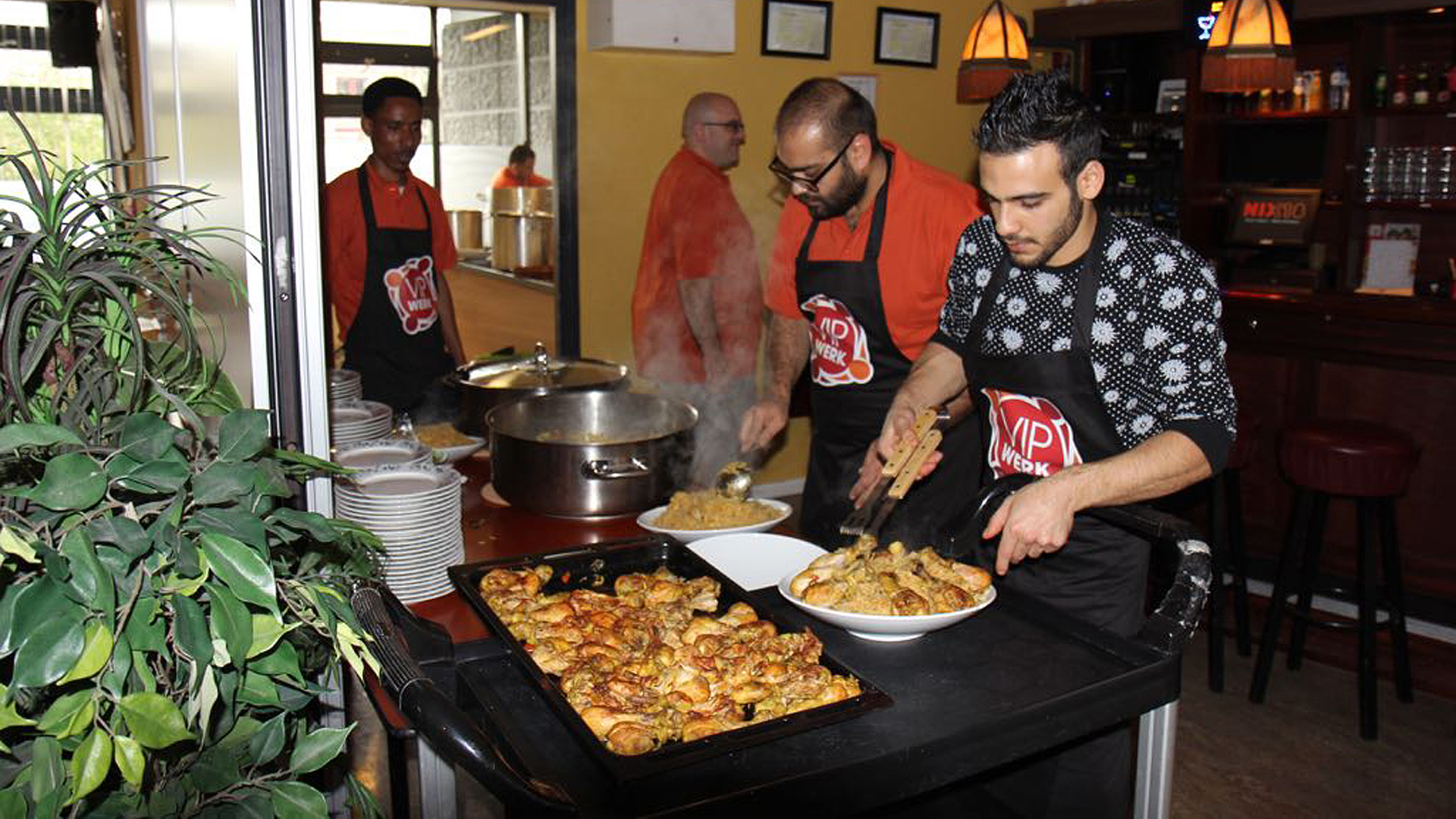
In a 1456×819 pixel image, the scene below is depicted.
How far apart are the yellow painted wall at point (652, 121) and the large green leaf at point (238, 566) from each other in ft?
16.2

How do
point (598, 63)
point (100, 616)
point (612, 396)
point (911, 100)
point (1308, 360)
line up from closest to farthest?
1. point (100, 616)
2. point (612, 396)
3. point (1308, 360)
4. point (598, 63)
5. point (911, 100)

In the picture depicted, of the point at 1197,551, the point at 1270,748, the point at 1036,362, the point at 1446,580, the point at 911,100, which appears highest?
the point at 911,100

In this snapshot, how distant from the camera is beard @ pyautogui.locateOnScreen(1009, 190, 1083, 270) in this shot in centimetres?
218

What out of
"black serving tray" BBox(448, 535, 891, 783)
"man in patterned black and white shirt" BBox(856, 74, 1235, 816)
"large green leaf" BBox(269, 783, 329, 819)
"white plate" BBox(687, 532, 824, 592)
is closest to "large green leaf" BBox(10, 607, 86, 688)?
"large green leaf" BBox(269, 783, 329, 819)

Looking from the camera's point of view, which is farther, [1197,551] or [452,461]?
[452,461]

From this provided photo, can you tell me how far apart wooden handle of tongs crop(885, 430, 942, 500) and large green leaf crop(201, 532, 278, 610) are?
53.1 inches

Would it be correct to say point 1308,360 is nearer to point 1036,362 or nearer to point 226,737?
point 1036,362

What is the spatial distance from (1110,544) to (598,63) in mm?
4012

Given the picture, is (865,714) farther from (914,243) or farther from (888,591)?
(914,243)

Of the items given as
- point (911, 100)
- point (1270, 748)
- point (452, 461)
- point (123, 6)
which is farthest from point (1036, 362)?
point (911, 100)

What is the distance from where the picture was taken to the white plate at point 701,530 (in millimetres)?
2227

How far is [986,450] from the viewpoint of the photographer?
8.43ft

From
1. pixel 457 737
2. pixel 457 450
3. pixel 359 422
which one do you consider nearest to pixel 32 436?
pixel 457 737

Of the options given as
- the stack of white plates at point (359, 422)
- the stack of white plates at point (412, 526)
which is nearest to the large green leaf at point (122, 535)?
the stack of white plates at point (412, 526)
